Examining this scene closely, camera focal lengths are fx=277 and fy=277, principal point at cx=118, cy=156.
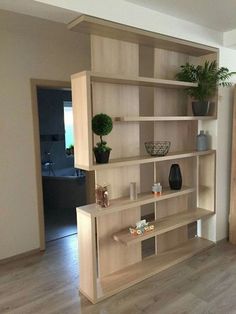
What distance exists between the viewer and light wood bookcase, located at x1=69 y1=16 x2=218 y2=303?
7.45ft

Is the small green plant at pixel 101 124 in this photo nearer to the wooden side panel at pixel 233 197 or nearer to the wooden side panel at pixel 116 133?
the wooden side panel at pixel 116 133

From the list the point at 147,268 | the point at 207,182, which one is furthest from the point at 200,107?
the point at 147,268

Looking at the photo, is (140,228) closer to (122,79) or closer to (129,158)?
(129,158)

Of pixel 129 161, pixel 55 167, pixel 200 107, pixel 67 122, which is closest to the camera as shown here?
pixel 129 161

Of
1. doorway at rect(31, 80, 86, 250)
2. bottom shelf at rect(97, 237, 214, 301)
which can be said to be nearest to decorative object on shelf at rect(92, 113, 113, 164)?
bottom shelf at rect(97, 237, 214, 301)

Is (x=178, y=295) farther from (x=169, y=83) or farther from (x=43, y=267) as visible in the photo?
(x=169, y=83)

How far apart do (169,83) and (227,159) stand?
1.35 m

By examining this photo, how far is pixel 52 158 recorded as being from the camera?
6.60 m

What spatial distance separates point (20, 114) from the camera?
3.07 metres

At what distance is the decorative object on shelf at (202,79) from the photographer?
287 centimetres

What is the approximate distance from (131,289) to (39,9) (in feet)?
7.90

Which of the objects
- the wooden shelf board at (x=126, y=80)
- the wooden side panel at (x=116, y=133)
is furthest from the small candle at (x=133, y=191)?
the wooden shelf board at (x=126, y=80)

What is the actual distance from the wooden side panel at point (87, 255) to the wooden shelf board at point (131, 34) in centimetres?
151

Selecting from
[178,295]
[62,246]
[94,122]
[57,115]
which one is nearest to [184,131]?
[94,122]
